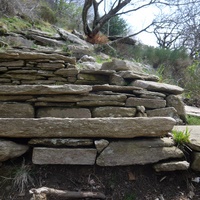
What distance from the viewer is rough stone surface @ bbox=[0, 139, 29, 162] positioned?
1608 millimetres

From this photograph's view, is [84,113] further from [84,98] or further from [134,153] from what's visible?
[134,153]

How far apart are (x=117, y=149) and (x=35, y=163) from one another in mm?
739

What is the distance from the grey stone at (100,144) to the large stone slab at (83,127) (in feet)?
0.18

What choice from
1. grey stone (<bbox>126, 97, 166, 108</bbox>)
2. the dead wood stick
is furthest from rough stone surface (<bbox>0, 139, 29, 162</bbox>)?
grey stone (<bbox>126, 97, 166, 108</bbox>)

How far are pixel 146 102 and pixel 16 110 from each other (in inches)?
66.5

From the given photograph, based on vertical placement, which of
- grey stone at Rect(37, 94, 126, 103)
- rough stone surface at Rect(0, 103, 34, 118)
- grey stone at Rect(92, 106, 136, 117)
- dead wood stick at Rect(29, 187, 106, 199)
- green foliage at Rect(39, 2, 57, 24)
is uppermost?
green foliage at Rect(39, 2, 57, 24)

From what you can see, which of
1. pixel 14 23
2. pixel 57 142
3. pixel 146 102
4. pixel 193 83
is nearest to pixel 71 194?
pixel 57 142

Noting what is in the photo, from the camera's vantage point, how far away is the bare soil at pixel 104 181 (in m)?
1.64

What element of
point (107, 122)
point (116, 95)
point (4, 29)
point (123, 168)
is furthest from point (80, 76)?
point (4, 29)

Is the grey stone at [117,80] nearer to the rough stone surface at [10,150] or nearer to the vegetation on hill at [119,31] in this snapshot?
the rough stone surface at [10,150]

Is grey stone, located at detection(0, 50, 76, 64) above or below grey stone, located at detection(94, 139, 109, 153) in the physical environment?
above

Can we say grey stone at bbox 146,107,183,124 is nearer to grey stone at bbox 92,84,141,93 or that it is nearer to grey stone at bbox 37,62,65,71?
grey stone at bbox 92,84,141,93

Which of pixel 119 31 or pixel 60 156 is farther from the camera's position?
pixel 119 31

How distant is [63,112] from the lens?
2320 mm
